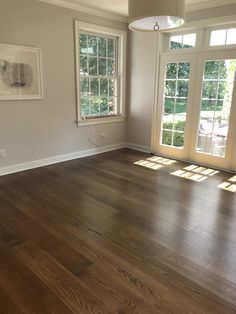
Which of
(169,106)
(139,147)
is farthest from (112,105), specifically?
(169,106)

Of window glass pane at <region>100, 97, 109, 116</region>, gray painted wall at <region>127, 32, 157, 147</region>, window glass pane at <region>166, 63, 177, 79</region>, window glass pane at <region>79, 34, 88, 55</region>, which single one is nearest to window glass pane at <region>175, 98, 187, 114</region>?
window glass pane at <region>166, 63, 177, 79</region>

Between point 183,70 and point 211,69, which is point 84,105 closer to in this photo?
point 183,70

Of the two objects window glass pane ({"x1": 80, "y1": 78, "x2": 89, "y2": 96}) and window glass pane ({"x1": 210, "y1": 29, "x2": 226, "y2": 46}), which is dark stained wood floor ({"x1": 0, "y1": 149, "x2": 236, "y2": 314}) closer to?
window glass pane ({"x1": 80, "y1": 78, "x2": 89, "y2": 96})

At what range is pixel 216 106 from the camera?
412cm

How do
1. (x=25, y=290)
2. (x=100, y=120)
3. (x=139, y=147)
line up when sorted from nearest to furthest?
(x=25, y=290) < (x=100, y=120) < (x=139, y=147)

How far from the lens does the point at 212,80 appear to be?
4090mm

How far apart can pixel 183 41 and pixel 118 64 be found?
4.42 feet

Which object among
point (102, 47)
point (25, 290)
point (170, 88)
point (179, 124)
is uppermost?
point (102, 47)

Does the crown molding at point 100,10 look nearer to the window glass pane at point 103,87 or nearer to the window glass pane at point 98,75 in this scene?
the window glass pane at point 98,75

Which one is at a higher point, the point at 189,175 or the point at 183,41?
the point at 183,41

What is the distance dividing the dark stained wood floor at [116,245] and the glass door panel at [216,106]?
841 mm

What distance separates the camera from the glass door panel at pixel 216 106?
3.95 m

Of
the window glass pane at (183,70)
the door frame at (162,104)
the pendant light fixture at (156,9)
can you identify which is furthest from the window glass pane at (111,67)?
the pendant light fixture at (156,9)

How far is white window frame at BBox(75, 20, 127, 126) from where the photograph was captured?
4328 mm
